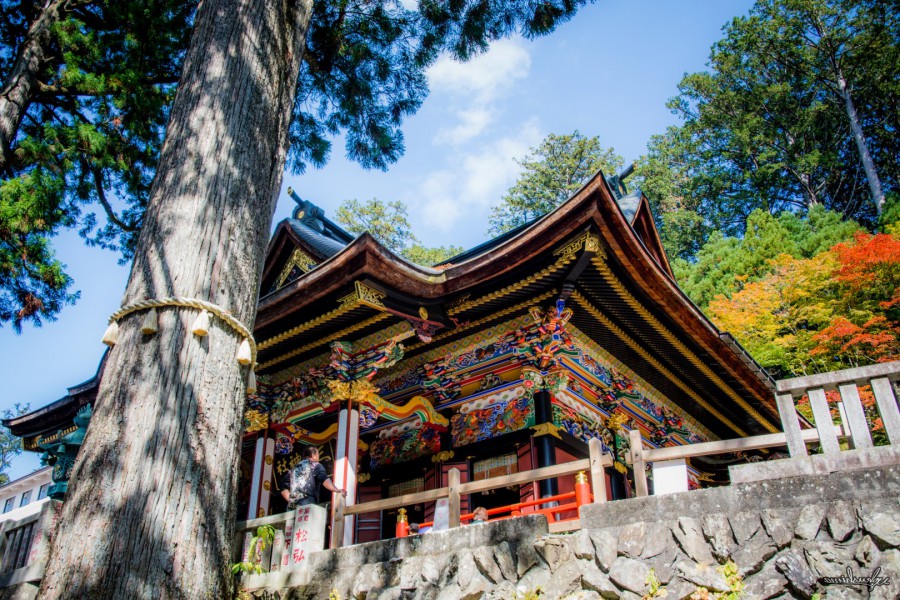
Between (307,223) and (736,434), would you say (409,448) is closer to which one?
(307,223)

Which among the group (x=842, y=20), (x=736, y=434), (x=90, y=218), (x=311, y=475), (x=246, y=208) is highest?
(x=842, y=20)

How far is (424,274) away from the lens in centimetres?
818

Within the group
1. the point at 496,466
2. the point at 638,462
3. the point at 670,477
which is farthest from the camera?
the point at 496,466

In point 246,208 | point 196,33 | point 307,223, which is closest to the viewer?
point 246,208

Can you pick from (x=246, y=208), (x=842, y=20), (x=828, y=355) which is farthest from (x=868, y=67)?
(x=246, y=208)

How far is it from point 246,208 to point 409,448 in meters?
6.54

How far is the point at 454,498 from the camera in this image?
21.4ft

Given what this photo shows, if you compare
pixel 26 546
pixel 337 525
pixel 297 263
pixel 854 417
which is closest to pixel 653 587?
pixel 854 417

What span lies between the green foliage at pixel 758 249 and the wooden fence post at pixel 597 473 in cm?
1955

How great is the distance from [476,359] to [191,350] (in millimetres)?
6376

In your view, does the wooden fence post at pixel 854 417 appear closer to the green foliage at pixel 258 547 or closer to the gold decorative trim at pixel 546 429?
the gold decorative trim at pixel 546 429

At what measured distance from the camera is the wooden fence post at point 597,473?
5.89m

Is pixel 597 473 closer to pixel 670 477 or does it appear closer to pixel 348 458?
pixel 670 477

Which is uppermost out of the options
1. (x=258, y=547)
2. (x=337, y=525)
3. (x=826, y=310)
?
(x=826, y=310)
